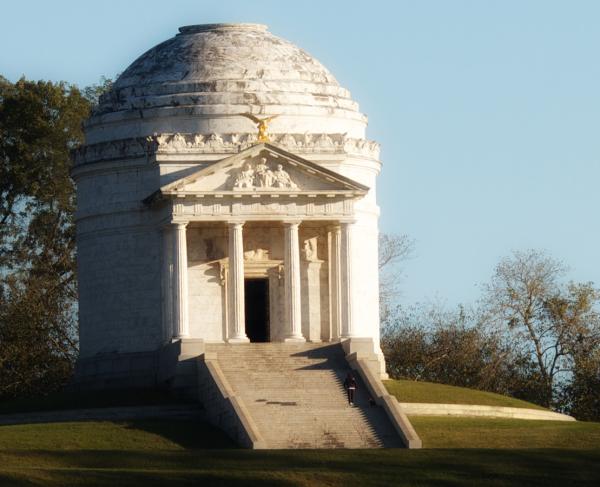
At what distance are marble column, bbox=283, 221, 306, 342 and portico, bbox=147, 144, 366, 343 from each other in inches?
1.4

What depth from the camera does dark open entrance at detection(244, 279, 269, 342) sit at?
91.8 meters

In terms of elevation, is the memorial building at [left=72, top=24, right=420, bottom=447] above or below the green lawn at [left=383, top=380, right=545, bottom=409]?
above

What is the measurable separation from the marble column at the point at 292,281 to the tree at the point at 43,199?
74.5ft

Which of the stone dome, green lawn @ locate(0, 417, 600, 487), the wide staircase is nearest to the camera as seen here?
green lawn @ locate(0, 417, 600, 487)

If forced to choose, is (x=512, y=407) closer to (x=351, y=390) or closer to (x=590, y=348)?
(x=351, y=390)

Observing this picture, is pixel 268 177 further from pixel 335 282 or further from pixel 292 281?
pixel 335 282

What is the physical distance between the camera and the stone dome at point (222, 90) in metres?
92.2

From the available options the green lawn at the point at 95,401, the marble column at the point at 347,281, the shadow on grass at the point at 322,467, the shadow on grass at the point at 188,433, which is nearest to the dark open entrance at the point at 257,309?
the marble column at the point at 347,281

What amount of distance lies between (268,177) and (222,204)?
1900 mm

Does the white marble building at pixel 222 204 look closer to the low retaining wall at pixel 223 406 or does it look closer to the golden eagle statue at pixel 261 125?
the golden eagle statue at pixel 261 125

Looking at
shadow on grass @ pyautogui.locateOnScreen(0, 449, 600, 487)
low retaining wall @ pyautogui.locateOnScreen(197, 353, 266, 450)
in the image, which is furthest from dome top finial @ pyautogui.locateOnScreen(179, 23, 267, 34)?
shadow on grass @ pyautogui.locateOnScreen(0, 449, 600, 487)

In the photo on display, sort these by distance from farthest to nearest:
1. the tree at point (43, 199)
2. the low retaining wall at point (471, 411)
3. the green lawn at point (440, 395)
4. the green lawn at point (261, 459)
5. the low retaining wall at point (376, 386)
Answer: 1. the tree at point (43, 199)
2. the green lawn at point (440, 395)
3. the low retaining wall at point (471, 411)
4. the low retaining wall at point (376, 386)
5. the green lawn at point (261, 459)

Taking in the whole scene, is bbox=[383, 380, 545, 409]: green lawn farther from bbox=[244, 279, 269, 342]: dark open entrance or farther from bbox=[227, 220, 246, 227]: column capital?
bbox=[227, 220, 246, 227]: column capital

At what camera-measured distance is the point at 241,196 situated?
88.2m
